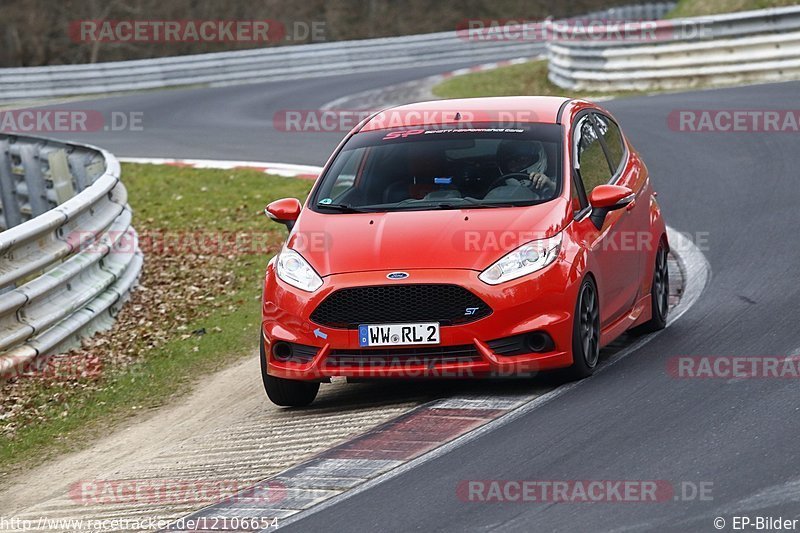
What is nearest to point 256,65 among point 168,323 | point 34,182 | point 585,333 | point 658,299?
point 34,182

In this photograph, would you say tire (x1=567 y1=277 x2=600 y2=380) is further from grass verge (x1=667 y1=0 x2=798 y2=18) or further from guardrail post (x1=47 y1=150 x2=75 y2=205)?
grass verge (x1=667 y1=0 x2=798 y2=18)

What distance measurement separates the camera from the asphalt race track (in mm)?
5785

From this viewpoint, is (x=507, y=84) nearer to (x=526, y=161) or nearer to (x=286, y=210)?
(x=526, y=161)

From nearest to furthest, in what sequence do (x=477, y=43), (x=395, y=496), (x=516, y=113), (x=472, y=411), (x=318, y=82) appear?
(x=395, y=496) → (x=472, y=411) → (x=516, y=113) → (x=318, y=82) → (x=477, y=43)

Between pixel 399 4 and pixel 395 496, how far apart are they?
4718cm

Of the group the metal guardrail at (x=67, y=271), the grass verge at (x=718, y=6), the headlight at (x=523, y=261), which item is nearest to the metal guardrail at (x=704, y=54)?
the grass verge at (x=718, y=6)

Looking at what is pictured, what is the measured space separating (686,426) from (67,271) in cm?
583

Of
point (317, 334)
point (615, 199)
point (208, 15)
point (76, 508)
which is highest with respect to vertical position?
point (615, 199)

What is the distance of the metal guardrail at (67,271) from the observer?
1011cm

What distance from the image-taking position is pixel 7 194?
56.3ft

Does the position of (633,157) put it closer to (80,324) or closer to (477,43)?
(80,324)

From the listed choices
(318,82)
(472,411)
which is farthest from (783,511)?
(318,82)

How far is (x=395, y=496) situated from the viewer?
6.27 m

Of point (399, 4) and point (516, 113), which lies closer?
point (516, 113)
